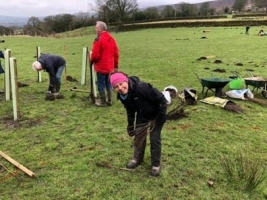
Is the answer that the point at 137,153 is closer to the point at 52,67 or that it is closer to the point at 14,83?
the point at 14,83

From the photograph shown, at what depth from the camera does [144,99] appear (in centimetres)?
422

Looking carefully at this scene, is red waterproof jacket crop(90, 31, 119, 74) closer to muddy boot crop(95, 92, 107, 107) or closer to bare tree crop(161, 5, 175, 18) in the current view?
muddy boot crop(95, 92, 107, 107)

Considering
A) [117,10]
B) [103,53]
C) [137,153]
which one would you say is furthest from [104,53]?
[117,10]

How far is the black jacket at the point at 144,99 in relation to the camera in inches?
164

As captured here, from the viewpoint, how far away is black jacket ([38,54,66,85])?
7.98 metres

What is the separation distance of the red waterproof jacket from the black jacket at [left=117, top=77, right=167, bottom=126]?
3.41 m

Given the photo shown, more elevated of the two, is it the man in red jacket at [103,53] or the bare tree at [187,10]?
the bare tree at [187,10]

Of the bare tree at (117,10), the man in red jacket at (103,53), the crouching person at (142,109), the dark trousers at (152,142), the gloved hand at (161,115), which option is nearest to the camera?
the crouching person at (142,109)

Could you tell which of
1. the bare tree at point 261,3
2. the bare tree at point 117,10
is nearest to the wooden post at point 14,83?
the bare tree at point 117,10

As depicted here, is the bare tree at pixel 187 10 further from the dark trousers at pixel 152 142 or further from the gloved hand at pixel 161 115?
the gloved hand at pixel 161 115

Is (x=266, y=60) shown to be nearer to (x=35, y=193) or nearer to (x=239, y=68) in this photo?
(x=239, y=68)

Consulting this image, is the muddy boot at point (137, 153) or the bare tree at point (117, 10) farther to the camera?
the bare tree at point (117, 10)

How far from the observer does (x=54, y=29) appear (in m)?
68.5

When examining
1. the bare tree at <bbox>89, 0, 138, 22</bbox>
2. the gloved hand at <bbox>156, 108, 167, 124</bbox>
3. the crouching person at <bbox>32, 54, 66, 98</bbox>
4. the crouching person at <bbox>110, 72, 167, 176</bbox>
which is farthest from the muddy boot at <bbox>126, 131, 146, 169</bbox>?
the bare tree at <bbox>89, 0, 138, 22</bbox>
